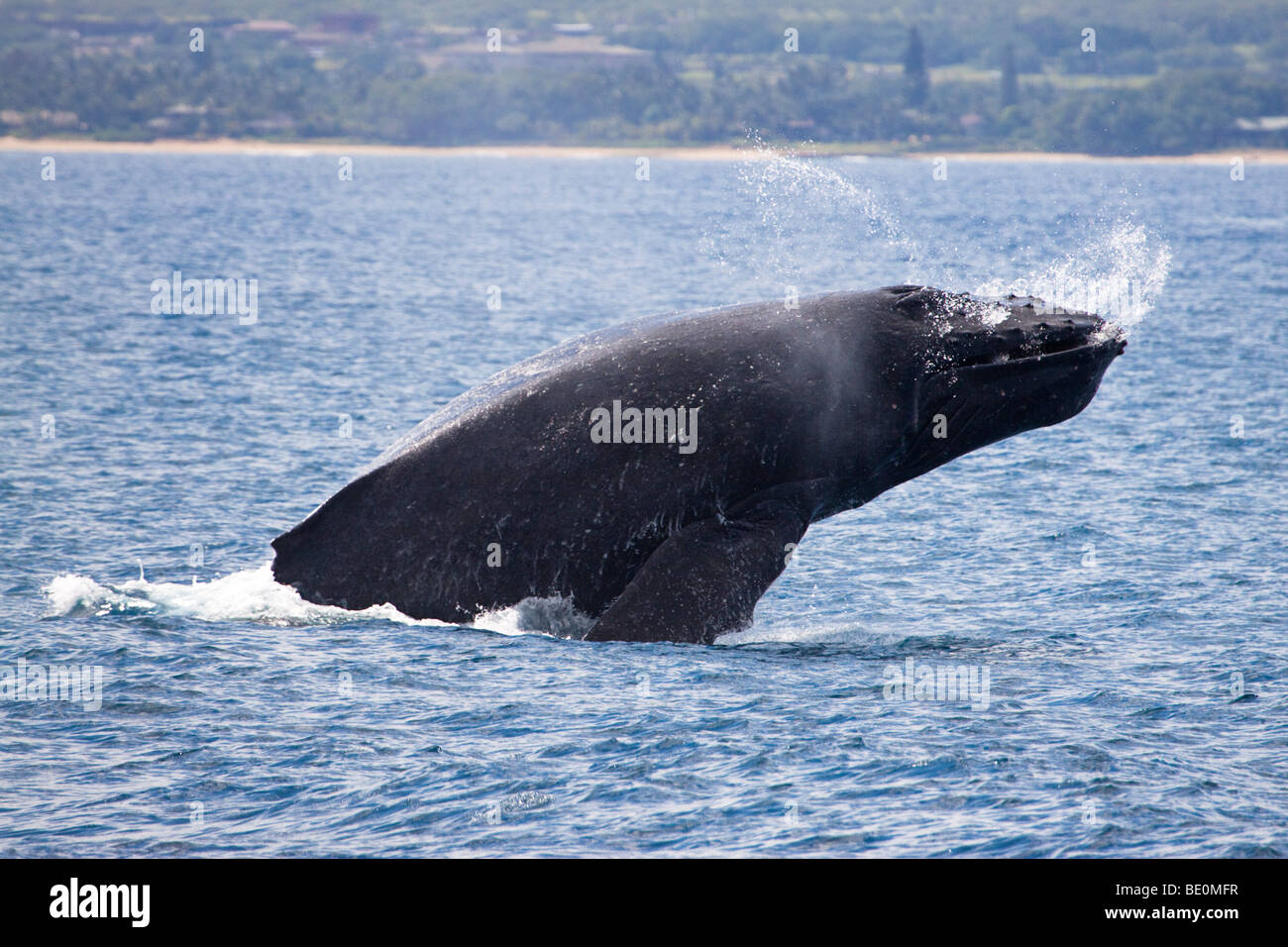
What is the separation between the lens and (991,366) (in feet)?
53.0

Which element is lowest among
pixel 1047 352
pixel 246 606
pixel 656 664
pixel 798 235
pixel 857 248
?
pixel 656 664

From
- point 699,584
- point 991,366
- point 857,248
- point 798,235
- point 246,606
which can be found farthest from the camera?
point 798,235

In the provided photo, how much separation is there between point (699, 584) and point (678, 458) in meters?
1.30

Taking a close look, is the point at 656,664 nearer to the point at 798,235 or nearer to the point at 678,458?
the point at 678,458

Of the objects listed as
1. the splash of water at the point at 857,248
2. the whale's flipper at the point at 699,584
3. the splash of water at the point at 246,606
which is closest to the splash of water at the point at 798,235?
the splash of water at the point at 857,248

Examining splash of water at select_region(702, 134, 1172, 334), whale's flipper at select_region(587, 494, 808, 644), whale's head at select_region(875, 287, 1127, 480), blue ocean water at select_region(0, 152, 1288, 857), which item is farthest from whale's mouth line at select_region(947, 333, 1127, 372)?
whale's flipper at select_region(587, 494, 808, 644)

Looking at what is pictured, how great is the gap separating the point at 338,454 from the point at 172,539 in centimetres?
783

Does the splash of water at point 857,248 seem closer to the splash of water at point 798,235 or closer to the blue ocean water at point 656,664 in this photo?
the splash of water at point 798,235

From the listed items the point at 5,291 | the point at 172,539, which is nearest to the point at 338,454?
the point at 172,539

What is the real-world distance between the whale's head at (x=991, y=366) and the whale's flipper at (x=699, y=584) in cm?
207

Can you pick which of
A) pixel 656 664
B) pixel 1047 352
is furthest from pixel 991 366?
pixel 656 664

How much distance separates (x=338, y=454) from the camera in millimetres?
30250

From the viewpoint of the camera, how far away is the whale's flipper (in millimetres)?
15180

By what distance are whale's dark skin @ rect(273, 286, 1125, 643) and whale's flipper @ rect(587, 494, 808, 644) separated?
0.02 m
